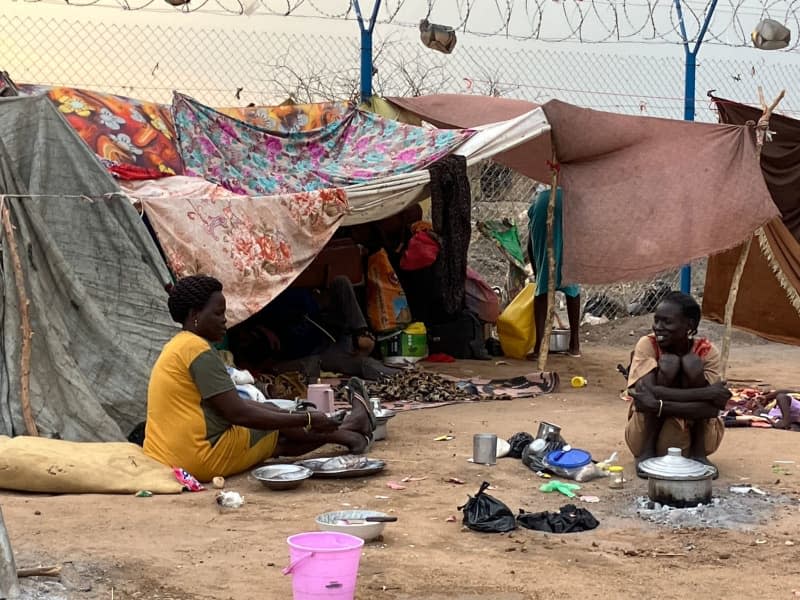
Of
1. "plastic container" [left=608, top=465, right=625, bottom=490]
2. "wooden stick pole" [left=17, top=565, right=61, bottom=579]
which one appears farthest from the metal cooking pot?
"wooden stick pole" [left=17, top=565, right=61, bottom=579]

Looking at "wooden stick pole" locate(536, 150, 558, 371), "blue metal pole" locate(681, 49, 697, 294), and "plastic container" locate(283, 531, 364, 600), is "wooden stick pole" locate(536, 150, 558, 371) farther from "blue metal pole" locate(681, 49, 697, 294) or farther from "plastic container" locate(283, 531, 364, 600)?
"plastic container" locate(283, 531, 364, 600)

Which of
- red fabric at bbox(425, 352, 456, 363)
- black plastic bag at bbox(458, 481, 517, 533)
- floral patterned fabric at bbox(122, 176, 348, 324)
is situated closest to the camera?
black plastic bag at bbox(458, 481, 517, 533)

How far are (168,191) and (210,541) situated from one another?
2940mm

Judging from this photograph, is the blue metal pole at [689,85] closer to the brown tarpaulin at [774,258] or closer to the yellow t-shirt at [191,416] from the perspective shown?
the brown tarpaulin at [774,258]

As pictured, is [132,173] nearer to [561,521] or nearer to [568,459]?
[568,459]

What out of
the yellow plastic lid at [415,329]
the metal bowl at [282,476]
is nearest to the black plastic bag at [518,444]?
the metal bowl at [282,476]

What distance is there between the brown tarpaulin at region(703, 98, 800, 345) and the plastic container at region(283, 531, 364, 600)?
5.95 m

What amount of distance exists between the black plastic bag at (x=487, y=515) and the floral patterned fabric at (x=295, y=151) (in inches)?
129

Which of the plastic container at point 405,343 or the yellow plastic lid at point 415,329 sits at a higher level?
the yellow plastic lid at point 415,329

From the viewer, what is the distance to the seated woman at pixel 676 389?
14.8 ft

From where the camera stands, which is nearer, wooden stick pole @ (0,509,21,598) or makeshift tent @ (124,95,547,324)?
wooden stick pole @ (0,509,21,598)

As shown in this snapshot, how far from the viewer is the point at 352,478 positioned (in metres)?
4.71

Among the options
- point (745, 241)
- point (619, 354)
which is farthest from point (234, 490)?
point (619, 354)

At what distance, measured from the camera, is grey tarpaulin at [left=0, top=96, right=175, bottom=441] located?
5.08m
